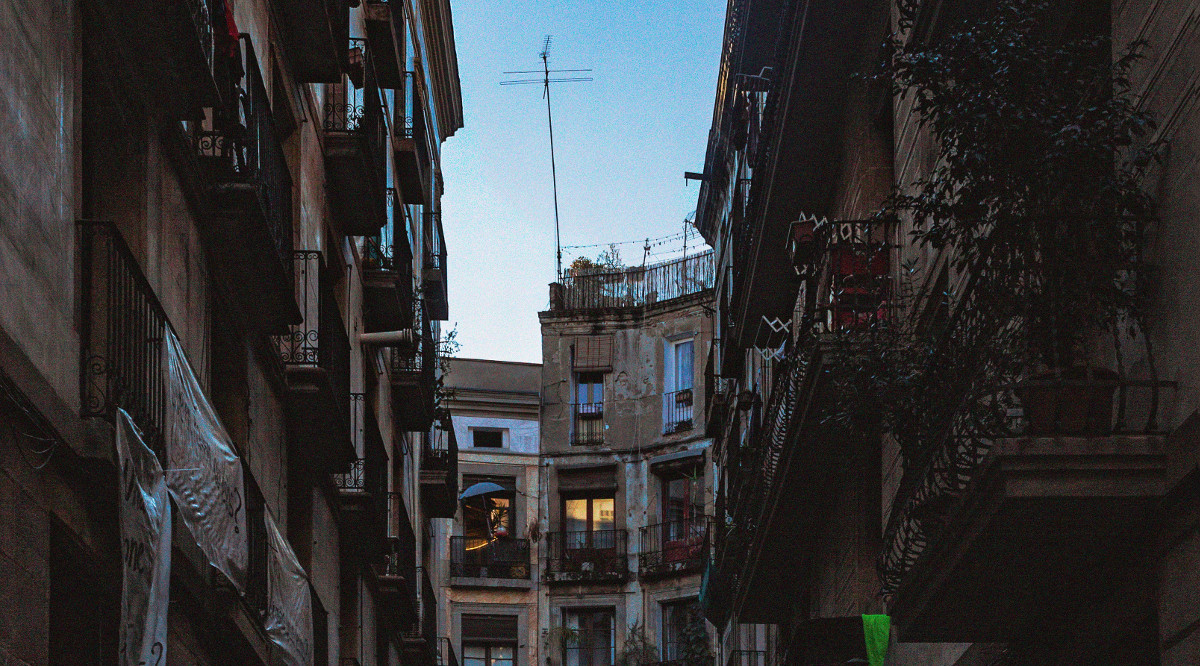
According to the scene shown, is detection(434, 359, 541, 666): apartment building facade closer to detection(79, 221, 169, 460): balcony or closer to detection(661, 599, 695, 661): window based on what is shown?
detection(661, 599, 695, 661): window

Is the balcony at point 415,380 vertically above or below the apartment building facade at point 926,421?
above

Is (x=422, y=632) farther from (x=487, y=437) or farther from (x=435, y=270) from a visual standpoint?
(x=487, y=437)

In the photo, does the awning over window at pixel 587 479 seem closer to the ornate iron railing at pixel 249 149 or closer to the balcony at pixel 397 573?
the balcony at pixel 397 573

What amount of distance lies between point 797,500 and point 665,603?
2471 centimetres

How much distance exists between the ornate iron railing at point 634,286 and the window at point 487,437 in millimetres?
3542

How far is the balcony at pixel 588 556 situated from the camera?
4344cm

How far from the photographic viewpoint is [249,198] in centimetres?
1298

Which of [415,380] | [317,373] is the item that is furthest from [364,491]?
[415,380]

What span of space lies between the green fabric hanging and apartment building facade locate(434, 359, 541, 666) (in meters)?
29.2

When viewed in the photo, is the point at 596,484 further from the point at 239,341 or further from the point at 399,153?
the point at 239,341

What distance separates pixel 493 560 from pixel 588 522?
257 cm

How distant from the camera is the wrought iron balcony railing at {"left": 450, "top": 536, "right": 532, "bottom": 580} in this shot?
44344 mm

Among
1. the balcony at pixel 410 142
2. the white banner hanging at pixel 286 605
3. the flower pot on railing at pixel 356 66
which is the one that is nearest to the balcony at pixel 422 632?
the balcony at pixel 410 142

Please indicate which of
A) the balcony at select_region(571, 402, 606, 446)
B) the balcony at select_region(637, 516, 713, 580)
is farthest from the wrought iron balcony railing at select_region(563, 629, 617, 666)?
the balcony at select_region(571, 402, 606, 446)
